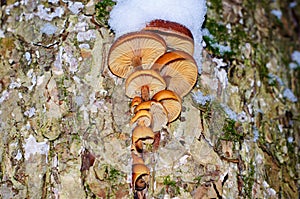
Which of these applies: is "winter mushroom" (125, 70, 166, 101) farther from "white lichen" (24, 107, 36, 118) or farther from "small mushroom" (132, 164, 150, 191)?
"white lichen" (24, 107, 36, 118)

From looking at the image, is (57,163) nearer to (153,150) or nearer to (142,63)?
(153,150)

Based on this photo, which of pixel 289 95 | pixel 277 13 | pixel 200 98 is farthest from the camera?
pixel 277 13

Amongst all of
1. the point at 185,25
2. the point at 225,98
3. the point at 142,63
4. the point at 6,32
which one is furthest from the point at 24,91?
the point at 225,98

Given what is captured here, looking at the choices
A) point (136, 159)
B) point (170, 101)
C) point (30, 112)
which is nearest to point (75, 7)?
point (30, 112)

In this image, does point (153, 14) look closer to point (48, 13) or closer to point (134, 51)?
point (134, 51)

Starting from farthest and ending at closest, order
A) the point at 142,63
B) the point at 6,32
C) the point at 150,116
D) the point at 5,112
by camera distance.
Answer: the point at 6,32
the point at 5,112
the point at 142,63
the point at 150,116

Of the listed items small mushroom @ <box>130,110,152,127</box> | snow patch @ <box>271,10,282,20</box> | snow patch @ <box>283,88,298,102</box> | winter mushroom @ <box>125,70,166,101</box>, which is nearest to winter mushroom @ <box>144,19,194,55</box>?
winter mushroom @ <box>125,70,166,101</box>

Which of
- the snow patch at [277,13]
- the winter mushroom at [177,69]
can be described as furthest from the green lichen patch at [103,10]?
the snow patch at [277,13]

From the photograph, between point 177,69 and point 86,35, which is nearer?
point 177,69
